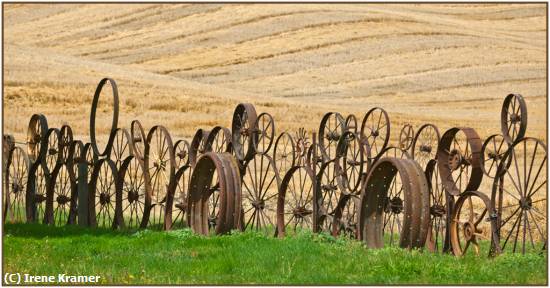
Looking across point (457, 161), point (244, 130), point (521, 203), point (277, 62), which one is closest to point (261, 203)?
point (244, 130)

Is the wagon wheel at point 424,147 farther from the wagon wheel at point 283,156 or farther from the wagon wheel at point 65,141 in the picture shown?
the wagon wheel at point 65,141

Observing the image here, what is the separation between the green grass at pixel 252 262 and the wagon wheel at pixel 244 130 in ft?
6.72

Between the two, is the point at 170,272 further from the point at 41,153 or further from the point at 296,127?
the point at 296,127

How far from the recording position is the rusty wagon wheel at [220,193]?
12.5 metres

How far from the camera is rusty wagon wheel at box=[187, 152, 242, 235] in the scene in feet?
41.0

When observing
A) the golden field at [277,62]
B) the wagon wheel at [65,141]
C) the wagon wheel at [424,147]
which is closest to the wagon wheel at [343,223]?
the wagon wheel at [424,147]

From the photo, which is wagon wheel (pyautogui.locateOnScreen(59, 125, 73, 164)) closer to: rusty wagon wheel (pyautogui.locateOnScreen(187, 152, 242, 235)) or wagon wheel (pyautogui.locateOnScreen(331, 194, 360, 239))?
rusty wagon wheel (pyautogui.locateOnScreen(187, 152, 242, 235))

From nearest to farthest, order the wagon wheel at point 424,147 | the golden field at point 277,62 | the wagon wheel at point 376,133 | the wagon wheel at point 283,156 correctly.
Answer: the wagon wheel at point 424,147
the wagon wheel at point 376,133
the wagon wheel at point 283,156
the golden field at point 277,62

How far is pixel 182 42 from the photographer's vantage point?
180ft

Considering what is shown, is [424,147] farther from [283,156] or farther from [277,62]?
[277,62]

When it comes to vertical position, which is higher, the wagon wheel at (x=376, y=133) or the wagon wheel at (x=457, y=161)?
the wagon wheel at (x=376, y=133)

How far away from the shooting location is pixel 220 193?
12578 mm

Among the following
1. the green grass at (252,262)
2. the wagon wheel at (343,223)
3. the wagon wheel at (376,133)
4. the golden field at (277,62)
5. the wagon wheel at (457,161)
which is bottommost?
the green grass at (252,262)

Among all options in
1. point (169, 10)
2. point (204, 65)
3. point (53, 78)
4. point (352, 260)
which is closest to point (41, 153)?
point (352, 260)
